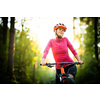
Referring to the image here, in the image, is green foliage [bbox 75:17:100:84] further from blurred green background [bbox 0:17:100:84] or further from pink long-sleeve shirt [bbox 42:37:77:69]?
pink long-sleeve shirt [bbox 42:37:77:69]

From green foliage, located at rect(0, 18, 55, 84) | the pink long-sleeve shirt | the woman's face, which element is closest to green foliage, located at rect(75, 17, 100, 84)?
green foliage, located at rect(0, 18, 55, 84)

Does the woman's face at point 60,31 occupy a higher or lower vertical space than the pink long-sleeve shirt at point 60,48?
higher

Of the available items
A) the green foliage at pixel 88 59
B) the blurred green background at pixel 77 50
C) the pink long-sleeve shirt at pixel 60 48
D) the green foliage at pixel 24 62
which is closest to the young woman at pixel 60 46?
the pink long-sleeve shirt at pixel 60 48

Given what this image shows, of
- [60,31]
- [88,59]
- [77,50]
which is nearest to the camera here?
[60,31]

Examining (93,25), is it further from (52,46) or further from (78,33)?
(52,46)

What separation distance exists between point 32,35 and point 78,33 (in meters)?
1.99

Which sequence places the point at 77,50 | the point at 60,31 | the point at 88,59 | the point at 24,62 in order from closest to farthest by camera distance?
the point at 60,31
the point at 77,50
the point at 88,59
the point at 24,62

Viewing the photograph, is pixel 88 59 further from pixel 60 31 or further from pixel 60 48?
pixel 60 31

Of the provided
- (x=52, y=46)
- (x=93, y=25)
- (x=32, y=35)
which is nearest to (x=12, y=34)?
(x=32, y=35)

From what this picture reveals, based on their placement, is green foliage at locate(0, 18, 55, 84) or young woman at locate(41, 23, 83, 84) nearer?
young woman at locate(41, 23, 83, 84)

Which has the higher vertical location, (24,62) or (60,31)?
(60,31)

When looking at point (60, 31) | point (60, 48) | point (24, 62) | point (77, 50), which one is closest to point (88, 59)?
point (77, 50)

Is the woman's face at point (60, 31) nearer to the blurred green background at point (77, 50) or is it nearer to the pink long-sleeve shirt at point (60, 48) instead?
the pink long-sleeve shirt at point (60, 48)

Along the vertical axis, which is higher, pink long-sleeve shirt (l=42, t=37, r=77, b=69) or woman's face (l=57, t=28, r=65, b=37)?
woman's face (l=57, t=28, r=65, b=37)
